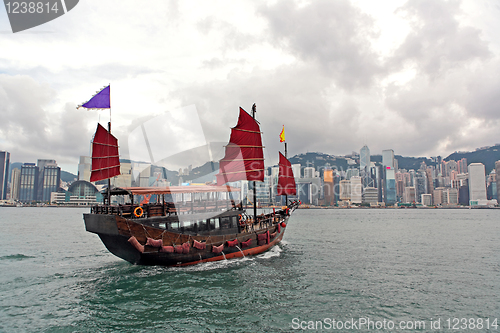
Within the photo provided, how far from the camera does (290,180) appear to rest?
112 ft

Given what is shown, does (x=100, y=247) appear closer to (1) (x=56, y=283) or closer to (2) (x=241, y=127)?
(1) (x=56, y=283)

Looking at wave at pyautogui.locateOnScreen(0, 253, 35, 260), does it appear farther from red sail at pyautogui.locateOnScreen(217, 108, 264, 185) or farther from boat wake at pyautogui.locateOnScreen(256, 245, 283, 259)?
boat wake at pyautogui.locateOnScreen(256, 245, 283, 259)

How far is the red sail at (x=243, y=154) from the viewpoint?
26625 mm

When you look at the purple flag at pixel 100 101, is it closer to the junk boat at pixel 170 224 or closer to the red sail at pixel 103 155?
the junk boat at pixel 170 224

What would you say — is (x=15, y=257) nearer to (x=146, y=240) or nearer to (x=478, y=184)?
(x=146, y=240)

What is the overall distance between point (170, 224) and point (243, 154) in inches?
445

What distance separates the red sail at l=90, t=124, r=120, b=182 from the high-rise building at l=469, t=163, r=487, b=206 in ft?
769

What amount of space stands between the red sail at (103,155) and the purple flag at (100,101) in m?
1.29

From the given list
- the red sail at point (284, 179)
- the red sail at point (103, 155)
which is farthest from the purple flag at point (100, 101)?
the red sail at point (284, 179)

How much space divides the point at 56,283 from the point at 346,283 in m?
15.8

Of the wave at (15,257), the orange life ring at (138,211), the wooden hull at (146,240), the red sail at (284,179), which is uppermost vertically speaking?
the red sail at (284,179)

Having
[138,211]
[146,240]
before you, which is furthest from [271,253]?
[138,211]

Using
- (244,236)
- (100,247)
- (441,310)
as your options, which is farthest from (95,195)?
(441,310)

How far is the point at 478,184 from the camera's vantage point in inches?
7480
